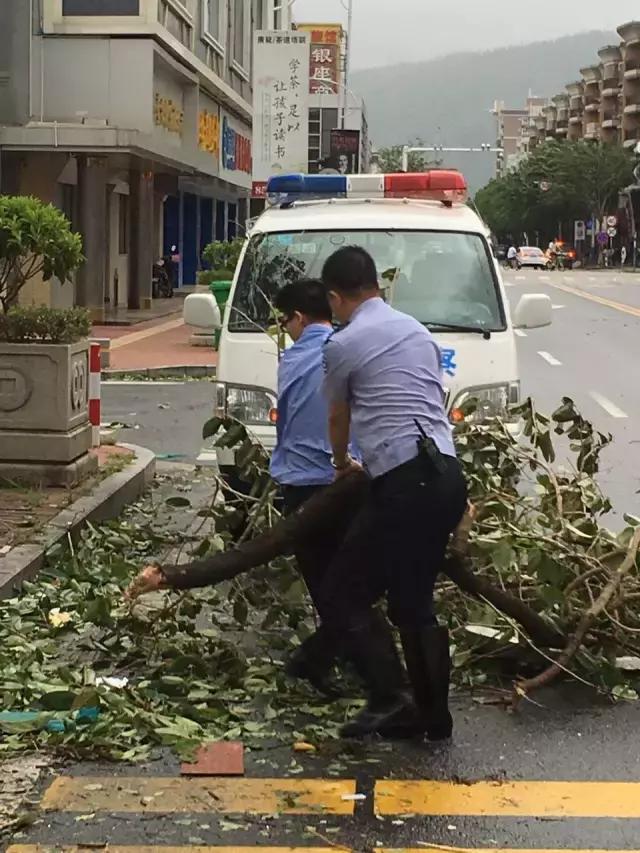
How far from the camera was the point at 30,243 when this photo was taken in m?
9.27

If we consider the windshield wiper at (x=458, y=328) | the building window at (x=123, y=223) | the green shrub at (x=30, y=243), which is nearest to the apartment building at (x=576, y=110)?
the building window at (x=123, y=223)

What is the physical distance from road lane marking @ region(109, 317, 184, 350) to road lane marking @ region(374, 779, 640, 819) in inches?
724

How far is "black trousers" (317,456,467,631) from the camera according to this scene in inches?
189

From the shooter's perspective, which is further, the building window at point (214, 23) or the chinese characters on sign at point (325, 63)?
the chinese characters on sign at point (325, 63)

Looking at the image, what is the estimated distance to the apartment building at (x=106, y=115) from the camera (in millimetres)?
24719

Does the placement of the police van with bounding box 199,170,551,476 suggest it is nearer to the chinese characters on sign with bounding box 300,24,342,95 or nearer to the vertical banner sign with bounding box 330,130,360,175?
the vertical banner sign with bounding box 330,130,360,175

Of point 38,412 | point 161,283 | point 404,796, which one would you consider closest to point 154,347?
point 38,412

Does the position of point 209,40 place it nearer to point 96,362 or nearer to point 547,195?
point 96,362

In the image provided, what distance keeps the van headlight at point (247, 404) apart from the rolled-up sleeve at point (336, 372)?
10.0 feet

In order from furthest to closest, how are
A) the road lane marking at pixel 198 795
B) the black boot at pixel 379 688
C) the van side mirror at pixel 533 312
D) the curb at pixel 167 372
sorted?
1. the curb at pixel 167 372
2. the van side mirror at pixel 533 312
3. the black boot at pixel 379 688
4. the road lane marking at pixel 198 795

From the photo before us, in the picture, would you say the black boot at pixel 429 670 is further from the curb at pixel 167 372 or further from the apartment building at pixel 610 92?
the apartment building at pixel 610 92

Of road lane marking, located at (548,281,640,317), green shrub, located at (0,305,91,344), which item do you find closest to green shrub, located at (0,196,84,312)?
green shrub, located at (0,305,91,344)

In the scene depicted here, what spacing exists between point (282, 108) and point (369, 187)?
1781cm

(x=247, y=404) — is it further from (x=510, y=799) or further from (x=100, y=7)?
(x=100, y=7)
